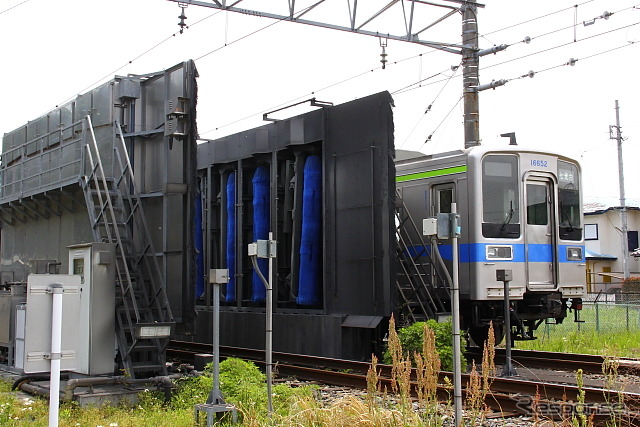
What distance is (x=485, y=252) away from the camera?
1307cm

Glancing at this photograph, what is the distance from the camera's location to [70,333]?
5.67 m

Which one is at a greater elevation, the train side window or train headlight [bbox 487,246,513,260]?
the train side window

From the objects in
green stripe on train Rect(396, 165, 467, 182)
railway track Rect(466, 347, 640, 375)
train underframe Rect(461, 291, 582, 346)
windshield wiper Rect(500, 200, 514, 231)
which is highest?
green stripe on train Rect(396, 165, 467, 182)

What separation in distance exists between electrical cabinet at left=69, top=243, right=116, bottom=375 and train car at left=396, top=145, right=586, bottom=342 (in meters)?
6.13

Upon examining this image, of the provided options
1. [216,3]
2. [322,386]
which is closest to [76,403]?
[322,386]

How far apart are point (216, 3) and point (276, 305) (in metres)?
6.06

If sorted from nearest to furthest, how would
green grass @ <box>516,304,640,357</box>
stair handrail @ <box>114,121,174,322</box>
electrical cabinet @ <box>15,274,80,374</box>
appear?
electrical cabinet @ <box>15,274,80,374</box> → stair handrail @ <box>114,121,174,322</box> → green grass @ <box>516,304,640,357</box>

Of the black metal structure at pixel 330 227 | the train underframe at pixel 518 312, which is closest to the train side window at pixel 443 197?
the black metal structure at pixel 330 227

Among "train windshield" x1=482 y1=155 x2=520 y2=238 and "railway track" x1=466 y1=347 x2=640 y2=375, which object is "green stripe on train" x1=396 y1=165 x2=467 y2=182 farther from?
"railway track" x1=466 y1=347 x2=640 y2=375

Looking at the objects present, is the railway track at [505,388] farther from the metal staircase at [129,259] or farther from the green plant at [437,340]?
the metal staircase at [129,259]

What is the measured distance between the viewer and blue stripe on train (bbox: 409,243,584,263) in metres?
13.0

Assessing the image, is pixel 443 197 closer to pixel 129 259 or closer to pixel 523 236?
pixel 523 236

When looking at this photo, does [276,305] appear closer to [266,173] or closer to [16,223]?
[266,173]

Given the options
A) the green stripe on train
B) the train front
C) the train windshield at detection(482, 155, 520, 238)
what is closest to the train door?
the train front
